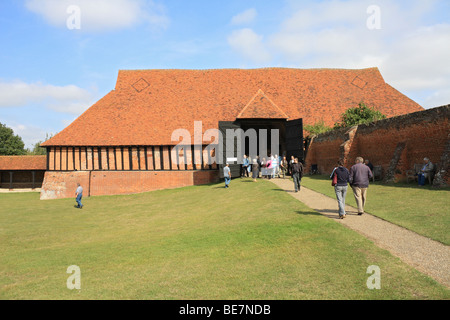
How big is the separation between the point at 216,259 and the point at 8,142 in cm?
5632

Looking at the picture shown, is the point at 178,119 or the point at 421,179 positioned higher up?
the point at 178,119

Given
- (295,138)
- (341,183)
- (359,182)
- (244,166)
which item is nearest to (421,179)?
(359,182)

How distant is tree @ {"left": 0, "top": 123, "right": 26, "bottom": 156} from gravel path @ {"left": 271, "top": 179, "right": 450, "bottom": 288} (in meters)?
55.3

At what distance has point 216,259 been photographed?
631 cm

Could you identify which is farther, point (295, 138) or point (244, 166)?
point (295, 138)

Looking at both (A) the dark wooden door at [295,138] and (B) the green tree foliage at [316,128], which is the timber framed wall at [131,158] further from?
(B) the green tree foliage at [316,128]

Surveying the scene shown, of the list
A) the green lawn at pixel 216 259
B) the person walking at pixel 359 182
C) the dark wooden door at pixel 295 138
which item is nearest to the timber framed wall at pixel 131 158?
the dark wooden door at pixel 295 138

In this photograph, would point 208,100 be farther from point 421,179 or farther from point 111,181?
point 421,179

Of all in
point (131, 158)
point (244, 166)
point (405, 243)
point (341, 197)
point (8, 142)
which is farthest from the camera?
point (8, 142)

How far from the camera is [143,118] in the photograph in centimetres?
2586

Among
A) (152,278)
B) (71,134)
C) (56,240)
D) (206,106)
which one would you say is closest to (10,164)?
(71,134)

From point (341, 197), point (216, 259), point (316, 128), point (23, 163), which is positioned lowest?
point (216, 259)
